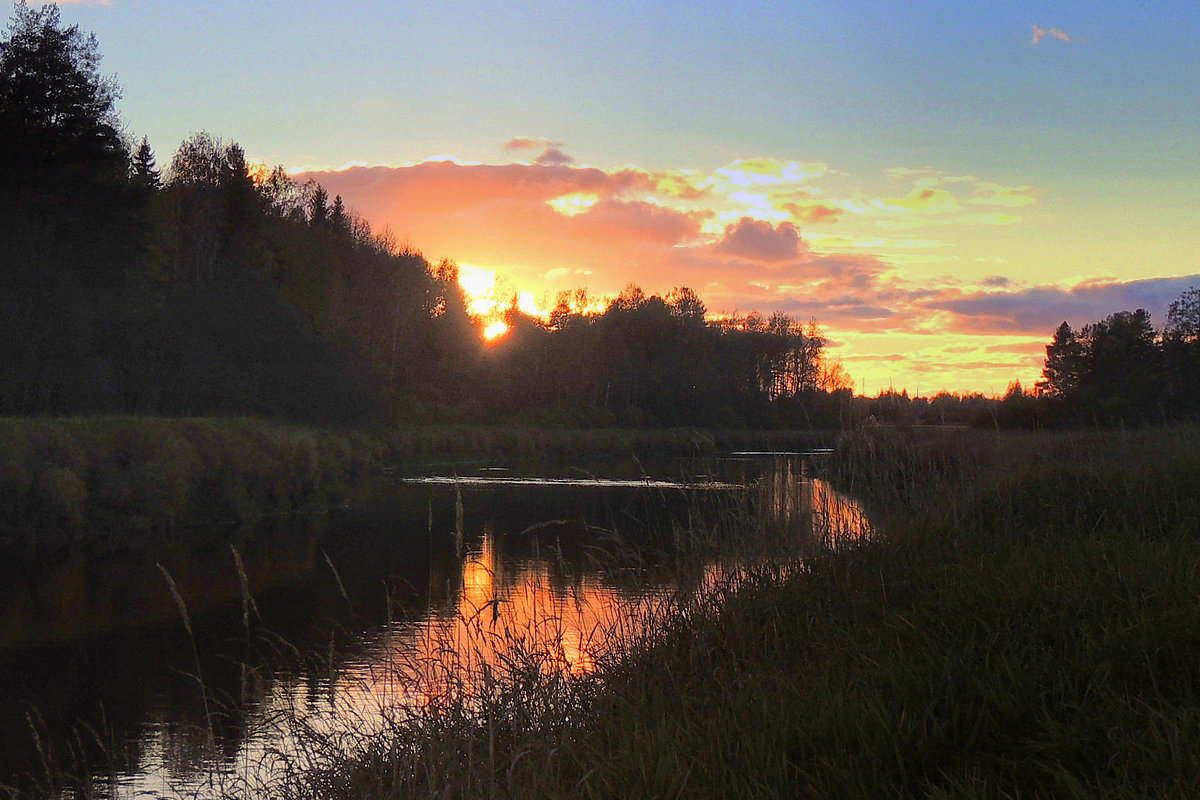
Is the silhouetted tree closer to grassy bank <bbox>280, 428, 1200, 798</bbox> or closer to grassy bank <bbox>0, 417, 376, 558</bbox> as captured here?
grassy bank <bbox>0, 417, 376, 558</bbox>

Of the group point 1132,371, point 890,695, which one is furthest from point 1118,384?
point 890,695

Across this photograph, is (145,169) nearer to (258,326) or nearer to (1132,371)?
(258,326)

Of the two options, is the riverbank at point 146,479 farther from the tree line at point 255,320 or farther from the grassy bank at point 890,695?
the tree line at point 255,320

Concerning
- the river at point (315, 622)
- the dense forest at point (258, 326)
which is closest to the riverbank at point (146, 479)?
the river at point (315, 622)

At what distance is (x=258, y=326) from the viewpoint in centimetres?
4438

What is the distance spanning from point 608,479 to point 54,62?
2467cm

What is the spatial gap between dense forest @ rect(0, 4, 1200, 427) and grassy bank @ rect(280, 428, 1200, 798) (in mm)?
3844

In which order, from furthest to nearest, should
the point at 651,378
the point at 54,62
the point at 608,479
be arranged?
the point at 651,378
the point at 608,479
the point at 54,62

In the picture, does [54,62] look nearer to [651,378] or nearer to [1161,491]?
[1161,491]

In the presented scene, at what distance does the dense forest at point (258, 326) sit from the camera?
100 feet

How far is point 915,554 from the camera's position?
7.69 meters

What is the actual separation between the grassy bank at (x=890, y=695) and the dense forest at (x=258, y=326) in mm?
3844

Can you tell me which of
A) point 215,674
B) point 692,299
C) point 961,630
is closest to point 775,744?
point 961,630

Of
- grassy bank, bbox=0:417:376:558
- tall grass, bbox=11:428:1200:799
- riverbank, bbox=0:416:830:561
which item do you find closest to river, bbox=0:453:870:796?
tall grass, bbox=11:428:1200:799
